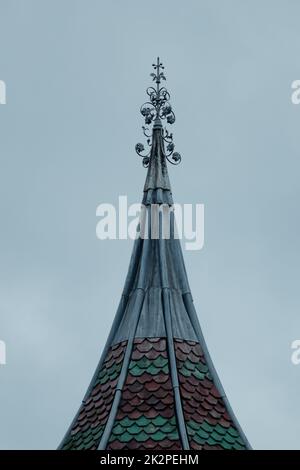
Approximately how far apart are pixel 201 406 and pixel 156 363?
116cm

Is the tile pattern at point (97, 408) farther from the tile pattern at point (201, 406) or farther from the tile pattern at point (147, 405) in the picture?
the tile pattern at point (201, 406)

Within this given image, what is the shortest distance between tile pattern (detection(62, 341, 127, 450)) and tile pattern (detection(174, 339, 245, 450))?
1.15m

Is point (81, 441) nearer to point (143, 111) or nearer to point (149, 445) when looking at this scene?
point (149, 445)

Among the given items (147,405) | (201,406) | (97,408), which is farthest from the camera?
(97,408)

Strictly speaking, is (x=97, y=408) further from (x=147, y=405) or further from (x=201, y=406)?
(x=201, y=406)

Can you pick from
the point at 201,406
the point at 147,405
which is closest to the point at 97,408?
the point at 147,405

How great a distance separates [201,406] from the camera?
4266 cm

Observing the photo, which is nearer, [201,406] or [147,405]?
[147,405]

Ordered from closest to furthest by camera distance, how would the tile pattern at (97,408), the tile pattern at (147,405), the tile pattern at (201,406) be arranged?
the tile pattern at (147,405)
the tile pattern at (201,406)
the tile pattern at (97,408)

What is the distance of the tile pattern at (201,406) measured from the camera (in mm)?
41938

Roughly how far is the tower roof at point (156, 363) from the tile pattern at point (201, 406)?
2 centimetres

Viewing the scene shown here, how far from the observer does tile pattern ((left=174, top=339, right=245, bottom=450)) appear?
1651 inches

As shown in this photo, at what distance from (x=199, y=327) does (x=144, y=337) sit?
3.78ft

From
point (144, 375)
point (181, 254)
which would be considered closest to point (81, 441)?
point (144, 375)
